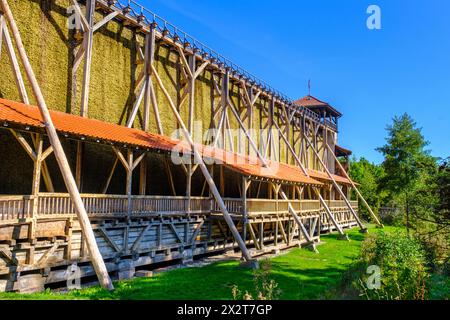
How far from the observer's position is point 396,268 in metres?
10.9

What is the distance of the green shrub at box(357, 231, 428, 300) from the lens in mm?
8836

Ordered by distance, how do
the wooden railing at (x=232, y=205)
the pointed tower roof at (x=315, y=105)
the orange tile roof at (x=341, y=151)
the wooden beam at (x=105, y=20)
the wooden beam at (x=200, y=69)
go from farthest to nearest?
the orange tile roof at (x=341, y=151) → the pointed tower roof at (x=315, y=105) → the wooden beam at (x=200, y=69) → the wooden railing at (x=232, y=205) → the wooden beam at (x=105, y=20)

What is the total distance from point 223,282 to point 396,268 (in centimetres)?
546

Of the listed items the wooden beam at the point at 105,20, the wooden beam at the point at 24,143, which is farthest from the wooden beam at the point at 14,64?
the wooden beam at the point at 105,20

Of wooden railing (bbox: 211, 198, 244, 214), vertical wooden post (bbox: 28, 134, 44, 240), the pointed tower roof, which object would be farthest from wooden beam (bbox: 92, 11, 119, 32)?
the pointed tower roof

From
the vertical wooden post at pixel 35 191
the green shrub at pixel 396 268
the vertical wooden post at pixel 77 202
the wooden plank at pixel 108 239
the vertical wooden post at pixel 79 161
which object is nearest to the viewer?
the green shrub at pixel 396 268

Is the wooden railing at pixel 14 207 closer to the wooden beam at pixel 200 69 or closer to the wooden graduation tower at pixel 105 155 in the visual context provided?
the wooden graduation tower at pixel 105 155

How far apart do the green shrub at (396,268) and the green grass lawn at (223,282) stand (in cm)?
144

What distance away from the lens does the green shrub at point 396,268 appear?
8836 millimetres

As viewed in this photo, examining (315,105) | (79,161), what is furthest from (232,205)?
(315,105)

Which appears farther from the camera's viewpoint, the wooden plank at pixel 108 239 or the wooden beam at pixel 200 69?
the wooden beam at pixel 200 69

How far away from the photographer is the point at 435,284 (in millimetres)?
8664

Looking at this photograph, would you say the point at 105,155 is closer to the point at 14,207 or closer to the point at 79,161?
the point at 79,161

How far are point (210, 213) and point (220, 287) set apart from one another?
7.30 meters
